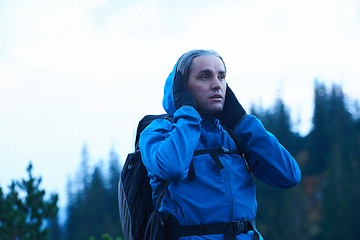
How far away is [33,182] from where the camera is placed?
14.3 meters

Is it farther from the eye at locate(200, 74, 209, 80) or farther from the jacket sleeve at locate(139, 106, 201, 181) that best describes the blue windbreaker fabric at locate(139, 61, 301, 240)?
the eye at locate(200, 74, 209, 80)

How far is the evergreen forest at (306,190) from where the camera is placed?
5225 centimetres

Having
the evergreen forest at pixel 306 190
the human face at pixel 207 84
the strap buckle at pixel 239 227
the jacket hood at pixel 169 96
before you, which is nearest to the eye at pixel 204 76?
the human face at pixel 207 84

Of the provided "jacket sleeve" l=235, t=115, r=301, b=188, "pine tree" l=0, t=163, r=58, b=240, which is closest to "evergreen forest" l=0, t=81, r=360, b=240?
"pine tree" l=0, t=163, r=58, b=240

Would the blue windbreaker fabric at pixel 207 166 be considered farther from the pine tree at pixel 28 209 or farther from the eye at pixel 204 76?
the pine tree at pixel 28 209

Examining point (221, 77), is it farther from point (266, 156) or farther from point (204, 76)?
point (266, 156)

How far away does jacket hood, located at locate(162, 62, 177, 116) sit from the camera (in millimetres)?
3500

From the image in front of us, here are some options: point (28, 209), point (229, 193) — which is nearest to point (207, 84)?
point (229, 193)

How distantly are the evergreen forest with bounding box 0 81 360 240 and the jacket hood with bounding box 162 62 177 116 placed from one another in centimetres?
4847

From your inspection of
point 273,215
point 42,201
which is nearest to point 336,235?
point 273,215

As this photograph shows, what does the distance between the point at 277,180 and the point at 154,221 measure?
1.00 metres

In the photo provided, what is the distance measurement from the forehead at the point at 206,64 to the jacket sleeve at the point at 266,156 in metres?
0.48

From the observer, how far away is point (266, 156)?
3350 mm

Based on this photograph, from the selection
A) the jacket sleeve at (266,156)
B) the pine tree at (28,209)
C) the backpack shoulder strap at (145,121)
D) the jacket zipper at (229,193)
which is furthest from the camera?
the pine tree at (28,209)
